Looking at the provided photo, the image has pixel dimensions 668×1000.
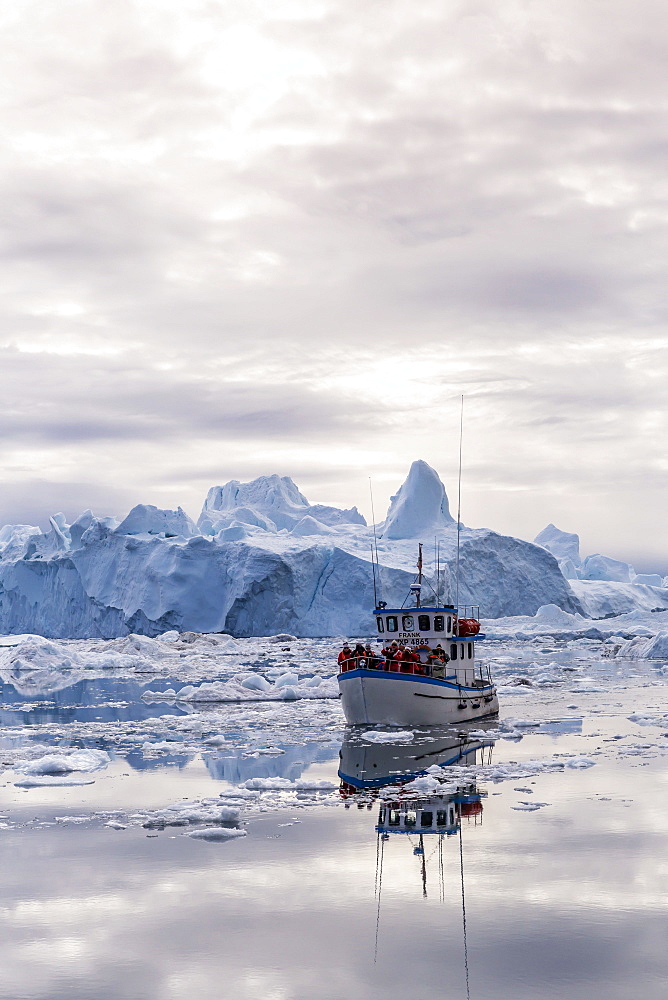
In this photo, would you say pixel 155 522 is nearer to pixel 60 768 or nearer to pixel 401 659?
pixel 401 659

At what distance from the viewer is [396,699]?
20344 mm

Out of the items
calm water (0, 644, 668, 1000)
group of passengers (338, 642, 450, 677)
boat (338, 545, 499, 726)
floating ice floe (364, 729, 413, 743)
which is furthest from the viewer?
group of passengers (338, 642, 450, 677)

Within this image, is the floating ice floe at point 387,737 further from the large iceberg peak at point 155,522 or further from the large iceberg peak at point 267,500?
the large iceberg peak at point 267,500

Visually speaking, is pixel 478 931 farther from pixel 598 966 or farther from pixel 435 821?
pixel 435 821

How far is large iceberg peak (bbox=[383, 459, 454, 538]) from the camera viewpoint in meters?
71.5

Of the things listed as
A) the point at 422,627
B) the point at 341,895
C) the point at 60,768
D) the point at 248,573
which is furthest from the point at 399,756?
the point at 248,573

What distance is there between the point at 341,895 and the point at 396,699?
1181 cm

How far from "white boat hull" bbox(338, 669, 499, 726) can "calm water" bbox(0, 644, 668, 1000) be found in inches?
200

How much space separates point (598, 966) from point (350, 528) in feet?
225

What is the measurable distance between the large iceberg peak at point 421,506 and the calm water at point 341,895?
5644 centimetres

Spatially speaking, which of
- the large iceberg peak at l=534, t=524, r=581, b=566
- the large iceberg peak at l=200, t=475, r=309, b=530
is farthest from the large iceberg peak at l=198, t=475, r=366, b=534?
the large iceberg peak at l=534, t=524, r=581, b=566

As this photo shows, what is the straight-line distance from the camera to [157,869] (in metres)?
9.44

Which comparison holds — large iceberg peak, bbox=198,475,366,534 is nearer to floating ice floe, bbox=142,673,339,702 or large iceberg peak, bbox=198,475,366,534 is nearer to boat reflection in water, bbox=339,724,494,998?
floating ice floe, bbox=142,673,339,702

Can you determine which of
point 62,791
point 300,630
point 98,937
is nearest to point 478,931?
point 98,937
